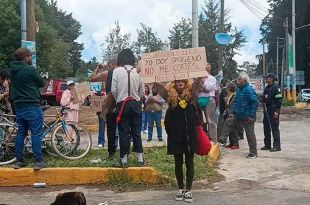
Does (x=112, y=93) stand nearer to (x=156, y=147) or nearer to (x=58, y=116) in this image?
(x=58, y=116)

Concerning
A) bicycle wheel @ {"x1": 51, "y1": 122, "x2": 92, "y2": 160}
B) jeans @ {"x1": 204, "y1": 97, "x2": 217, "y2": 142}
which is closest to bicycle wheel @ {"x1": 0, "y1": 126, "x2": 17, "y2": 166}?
bicycle wheel @ {"x1": 51, "y1": 122, "x2": 92, "y2": 160}

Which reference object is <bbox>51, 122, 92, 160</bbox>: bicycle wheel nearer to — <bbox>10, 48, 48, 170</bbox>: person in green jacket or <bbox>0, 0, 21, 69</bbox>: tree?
<bbox>10, 48, 48, 170</bbox>: person in green jacket

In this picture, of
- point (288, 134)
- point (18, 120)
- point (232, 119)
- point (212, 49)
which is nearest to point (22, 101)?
point (18, 120)

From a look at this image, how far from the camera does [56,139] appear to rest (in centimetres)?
851

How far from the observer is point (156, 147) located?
10.4 meters

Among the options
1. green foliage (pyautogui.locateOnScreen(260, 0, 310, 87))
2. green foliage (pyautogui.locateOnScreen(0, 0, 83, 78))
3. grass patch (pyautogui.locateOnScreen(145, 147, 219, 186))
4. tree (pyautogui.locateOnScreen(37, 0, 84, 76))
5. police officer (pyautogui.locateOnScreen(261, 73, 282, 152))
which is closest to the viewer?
grass patch (pyautogui.locateOnScreen(145, 147, 219, 186))

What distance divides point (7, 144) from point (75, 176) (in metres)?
1.49

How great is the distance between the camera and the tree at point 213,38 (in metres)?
56.0

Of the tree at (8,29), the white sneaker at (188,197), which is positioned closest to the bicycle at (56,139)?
the white sneaker at (188,197)

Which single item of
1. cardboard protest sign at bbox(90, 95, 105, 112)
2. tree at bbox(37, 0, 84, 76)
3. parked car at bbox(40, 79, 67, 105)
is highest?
tree at bbox(37, 0, 84, 76)

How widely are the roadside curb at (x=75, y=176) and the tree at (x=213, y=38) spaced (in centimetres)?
4873

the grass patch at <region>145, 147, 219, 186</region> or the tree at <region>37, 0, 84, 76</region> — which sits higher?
the tree at <region>37, 0, 84, 76</region>

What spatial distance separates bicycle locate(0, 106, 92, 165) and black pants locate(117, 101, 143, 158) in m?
1.44

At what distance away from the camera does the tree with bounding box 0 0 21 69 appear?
41500 mm
